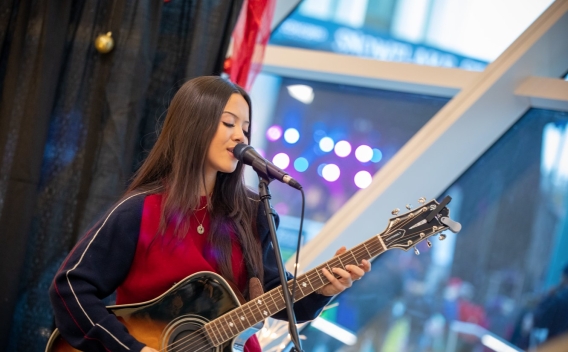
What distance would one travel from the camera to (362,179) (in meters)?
3.11

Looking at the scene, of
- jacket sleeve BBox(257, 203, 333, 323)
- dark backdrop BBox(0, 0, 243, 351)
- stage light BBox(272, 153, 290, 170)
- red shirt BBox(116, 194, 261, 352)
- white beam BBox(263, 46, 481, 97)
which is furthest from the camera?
stage light BBox(272, 153, 290, 170)

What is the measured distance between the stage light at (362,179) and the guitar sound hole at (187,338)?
1.62 meters

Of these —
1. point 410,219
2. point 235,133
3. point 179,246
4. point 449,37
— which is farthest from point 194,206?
point 449,37

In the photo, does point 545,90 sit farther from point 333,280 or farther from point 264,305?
point 264,305

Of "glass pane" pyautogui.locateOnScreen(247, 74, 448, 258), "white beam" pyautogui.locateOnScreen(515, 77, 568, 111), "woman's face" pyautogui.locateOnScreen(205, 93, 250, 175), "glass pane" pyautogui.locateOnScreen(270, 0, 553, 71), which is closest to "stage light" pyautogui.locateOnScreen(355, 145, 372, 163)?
"glass pane" pyautogui.locateOnScreen(247, 74, 448, 258)

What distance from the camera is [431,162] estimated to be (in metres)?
2.73

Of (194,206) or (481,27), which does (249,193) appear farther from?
(481,27)

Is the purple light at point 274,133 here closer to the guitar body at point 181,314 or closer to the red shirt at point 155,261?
the red shirt at point 155,261

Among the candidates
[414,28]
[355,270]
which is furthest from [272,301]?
[414,28]

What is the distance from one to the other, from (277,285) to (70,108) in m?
1.29

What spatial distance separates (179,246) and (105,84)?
1082mm

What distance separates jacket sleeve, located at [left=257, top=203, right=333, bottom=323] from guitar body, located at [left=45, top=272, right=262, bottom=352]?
0.70 feet

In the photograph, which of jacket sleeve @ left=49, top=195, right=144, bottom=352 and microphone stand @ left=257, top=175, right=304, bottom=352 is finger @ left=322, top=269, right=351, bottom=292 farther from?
jacket sleeve @ left=49, top=195, right=144, bottom=352

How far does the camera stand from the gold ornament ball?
2.48m
